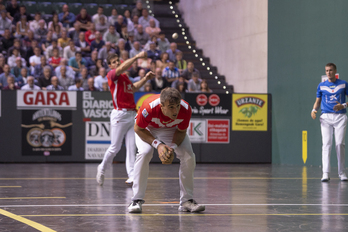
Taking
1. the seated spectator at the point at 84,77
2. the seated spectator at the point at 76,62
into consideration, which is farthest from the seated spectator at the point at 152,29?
the seated spectator at the point at 84,77

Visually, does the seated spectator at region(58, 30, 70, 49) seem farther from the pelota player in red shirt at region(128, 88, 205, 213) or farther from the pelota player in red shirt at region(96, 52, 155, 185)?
the pelota player in red shirt at region(128, 88, 205, 213)

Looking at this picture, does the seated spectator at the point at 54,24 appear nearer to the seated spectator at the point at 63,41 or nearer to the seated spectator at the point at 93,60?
the seated spectator at the point at 63,41

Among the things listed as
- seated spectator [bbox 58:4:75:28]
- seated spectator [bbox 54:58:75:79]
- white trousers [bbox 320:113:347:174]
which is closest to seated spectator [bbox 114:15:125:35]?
seated spectator [bbox 58:4:75:28]

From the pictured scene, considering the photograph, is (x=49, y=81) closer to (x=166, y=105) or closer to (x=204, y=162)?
(x=204, y=162)

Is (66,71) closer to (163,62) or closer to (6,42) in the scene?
(6,42)

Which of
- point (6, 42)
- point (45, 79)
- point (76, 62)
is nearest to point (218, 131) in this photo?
point (45, 79)

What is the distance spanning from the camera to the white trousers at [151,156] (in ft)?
20.7

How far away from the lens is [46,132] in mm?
14555

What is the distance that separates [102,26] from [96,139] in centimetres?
680

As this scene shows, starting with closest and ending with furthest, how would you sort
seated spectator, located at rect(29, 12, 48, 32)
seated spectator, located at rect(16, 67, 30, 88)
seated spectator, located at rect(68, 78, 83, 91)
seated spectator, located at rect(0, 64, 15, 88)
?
seated spectator, located at rect(68, 78, 83, 91)
seated spectator, located at rect(0, 64, 15, 88)
seated spectator, located at rect(16, 67, 30, 88)
seated spectator, located at rect(29, 12, 48, 32)

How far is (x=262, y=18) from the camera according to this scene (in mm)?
16375

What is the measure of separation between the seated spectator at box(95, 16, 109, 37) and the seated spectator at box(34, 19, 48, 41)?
2.02m

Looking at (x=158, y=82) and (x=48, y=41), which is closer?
(x=158, y=82)

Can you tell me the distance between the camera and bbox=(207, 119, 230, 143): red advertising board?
1512 cm
